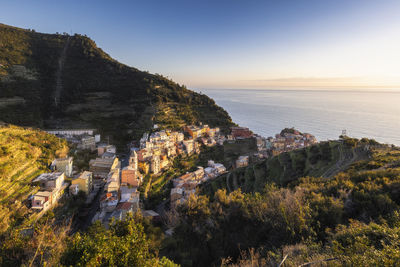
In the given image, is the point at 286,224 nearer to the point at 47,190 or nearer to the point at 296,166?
the point at 296,166

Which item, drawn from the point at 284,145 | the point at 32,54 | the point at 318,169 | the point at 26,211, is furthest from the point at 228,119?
the point at 32,54

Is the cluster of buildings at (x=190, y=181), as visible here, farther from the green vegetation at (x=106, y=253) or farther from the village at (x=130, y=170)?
the green vegetation at (x=106, y=253)

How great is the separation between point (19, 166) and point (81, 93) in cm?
3196

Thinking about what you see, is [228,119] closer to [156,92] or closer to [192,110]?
[192,110]

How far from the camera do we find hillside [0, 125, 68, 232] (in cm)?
1040

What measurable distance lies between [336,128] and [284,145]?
29.3 m

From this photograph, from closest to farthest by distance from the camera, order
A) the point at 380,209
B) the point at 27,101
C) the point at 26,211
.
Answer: the point at 380,209 < the point at 26,211 < the point at 27,101

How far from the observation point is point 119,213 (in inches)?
482

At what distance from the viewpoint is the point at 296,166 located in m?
16.5

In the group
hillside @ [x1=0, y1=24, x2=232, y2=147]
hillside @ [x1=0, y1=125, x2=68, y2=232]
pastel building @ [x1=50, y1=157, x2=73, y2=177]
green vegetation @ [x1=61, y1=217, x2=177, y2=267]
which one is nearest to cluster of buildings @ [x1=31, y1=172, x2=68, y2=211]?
hillside @ [x1=0, y1=125, x2=68, y2=232]

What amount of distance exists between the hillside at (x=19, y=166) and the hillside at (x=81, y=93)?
11846 mm

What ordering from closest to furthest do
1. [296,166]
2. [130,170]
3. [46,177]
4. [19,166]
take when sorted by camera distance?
[19,166]
[46,177]
[296,166]
[130,170]

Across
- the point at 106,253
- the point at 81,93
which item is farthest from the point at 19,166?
the point at 81,93

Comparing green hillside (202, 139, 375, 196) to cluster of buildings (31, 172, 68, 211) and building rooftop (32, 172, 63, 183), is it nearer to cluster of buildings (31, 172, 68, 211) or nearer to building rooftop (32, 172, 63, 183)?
cluster of buildings (31, 172, 68, 211)
